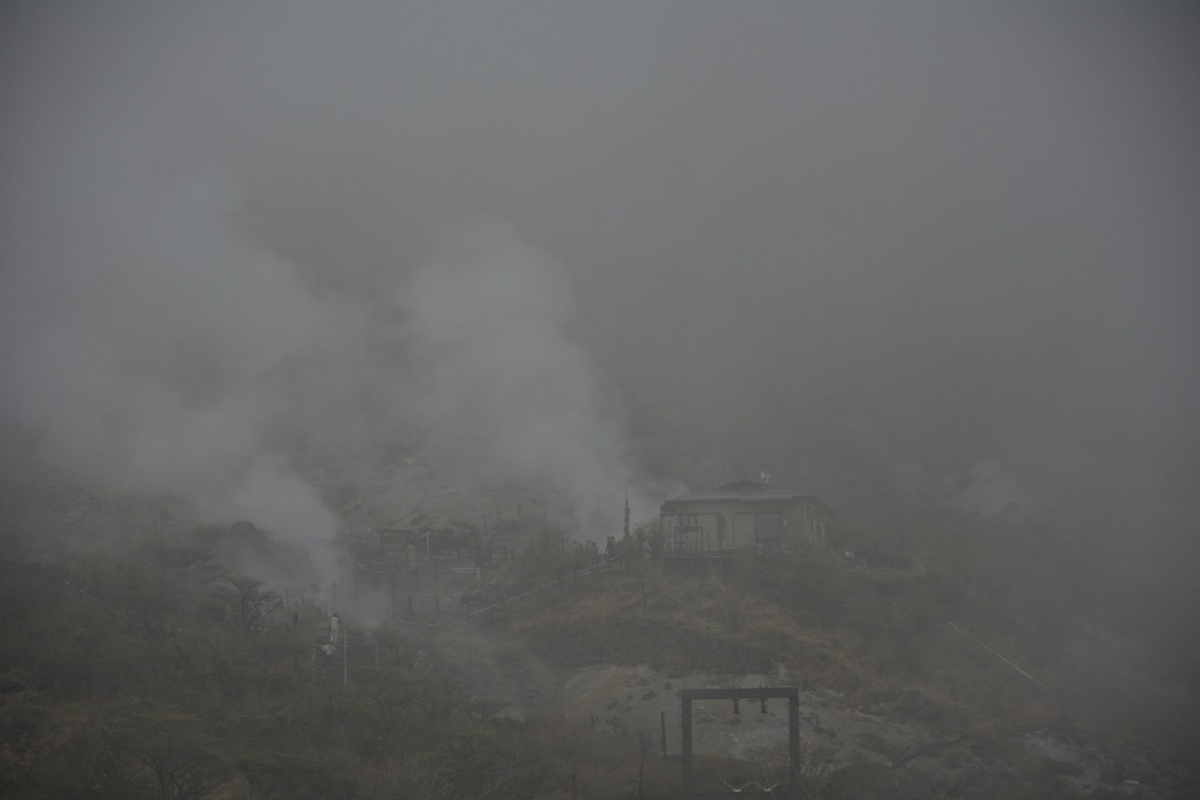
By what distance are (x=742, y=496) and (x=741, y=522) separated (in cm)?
121

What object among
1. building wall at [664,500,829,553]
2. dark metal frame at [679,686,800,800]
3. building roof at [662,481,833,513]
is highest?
building roof at [662,481,833,513]

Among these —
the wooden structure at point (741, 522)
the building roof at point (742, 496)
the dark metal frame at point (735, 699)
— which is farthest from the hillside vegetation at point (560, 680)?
the building roof at point (742, 496)

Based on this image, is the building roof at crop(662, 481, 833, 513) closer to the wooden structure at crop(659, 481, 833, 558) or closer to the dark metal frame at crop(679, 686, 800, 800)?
the wooden structure at crop(659, 481, 833, 558)

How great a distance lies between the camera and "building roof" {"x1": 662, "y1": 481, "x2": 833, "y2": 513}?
40750 mm

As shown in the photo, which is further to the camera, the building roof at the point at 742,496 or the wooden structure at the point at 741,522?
the building roof at the point at 742,496

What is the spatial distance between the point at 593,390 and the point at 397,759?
123 ft

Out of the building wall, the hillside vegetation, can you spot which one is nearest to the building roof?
the building wall

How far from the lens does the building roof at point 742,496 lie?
4075 centimetres

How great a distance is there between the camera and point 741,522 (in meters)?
40.8

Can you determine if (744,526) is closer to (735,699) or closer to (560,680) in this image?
(560,680)

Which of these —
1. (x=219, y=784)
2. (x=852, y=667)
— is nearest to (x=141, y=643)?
(x=219, y=784)

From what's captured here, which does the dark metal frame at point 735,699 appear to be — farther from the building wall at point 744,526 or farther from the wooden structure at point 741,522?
the building wall at point 744,526

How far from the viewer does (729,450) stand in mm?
56906

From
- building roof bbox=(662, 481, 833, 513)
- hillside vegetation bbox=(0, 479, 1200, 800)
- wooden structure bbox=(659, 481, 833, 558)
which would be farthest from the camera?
building roof bbox=(662, 481, 833, 513)
